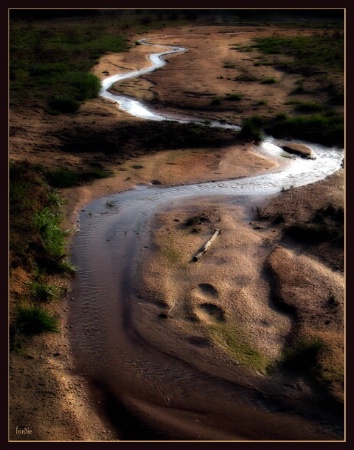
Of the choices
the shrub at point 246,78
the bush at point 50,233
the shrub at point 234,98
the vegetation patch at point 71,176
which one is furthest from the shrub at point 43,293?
the shrub at point 246,78

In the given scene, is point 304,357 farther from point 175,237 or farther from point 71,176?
point 71,176

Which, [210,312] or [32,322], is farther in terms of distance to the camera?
[210,312]

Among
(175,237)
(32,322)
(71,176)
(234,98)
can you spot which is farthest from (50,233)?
(234,98)

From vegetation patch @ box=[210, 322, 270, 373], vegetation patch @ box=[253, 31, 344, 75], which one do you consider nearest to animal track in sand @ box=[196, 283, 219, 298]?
vegetation patch @ box=[210, 322, 270, 373]

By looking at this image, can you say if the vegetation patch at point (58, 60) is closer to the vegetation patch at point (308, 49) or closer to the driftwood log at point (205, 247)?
the vegetation patch at point (308, 49)

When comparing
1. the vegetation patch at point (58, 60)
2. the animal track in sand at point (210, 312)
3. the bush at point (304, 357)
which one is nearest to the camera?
the bush at point (304, 357)

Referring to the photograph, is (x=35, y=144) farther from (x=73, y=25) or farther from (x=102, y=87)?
(x=73, y=25)

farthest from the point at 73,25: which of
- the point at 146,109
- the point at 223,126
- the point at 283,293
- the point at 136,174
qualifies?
the point at 283,293
